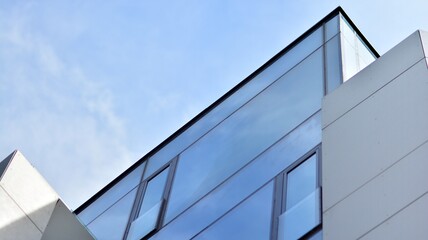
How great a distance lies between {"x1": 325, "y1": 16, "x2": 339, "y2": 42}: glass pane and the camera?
641 inches

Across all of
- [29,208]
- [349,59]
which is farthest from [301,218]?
[349,59]

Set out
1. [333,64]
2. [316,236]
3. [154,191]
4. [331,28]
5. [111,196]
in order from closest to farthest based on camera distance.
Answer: [316,236] → [333,64] → [331,28] → [154,191] → [111,196]

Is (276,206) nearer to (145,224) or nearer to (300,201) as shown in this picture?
(300,201)

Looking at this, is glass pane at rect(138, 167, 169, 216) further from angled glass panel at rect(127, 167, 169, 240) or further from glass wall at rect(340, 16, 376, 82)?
glass wall at rect(340, 16, 376, 82)

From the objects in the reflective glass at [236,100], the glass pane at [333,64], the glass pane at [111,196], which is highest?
the glass pane at [111,196]

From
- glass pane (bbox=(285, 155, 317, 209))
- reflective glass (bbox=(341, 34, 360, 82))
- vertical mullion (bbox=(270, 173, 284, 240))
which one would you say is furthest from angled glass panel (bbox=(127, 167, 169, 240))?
reflective glass (bbox=(341, 34, 360, 82))

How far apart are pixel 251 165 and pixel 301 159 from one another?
181 centimetres

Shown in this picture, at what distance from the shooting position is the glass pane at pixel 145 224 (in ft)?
52.1

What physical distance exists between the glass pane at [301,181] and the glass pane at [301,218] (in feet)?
0.58

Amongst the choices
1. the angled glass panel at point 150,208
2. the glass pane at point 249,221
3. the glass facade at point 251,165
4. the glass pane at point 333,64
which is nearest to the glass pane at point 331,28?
the glass facade at point 251,165

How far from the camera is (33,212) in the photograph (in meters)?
11.9

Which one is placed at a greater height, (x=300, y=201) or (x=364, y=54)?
(x=364, y=54)

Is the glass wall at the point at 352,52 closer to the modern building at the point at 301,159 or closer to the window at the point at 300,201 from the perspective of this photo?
the modern building at the point at 301,159

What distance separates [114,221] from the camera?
18141 millimetres
